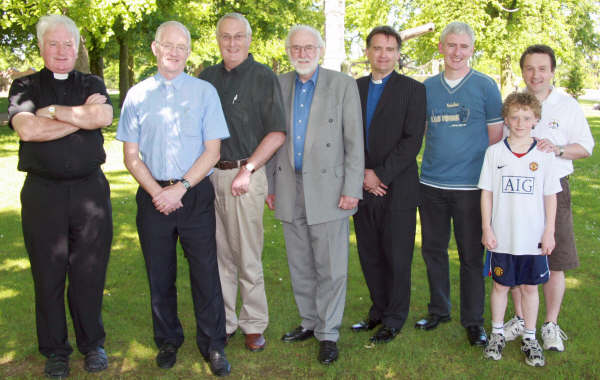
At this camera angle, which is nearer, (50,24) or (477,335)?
(50,24)

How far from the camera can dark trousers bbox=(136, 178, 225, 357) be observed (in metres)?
3.80

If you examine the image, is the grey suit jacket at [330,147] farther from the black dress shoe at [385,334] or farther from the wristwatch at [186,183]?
the black dress shoe at [385,334]

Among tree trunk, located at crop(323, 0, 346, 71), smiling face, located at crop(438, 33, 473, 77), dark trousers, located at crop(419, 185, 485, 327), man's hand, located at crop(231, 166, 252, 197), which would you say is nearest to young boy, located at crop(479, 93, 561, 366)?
dark trousers, located at crop(419, 185, 485, 327)

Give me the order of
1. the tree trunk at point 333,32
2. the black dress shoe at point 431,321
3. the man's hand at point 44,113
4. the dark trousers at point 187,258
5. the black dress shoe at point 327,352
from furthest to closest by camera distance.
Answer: the tree trunk at point 333,32 < the black dress shoe at point 431,321 < the black dress shoe at point 327,352 < the dark trousers at point 187,258 < the man's hand at point 44,113

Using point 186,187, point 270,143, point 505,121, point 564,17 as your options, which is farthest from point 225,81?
point 564,17

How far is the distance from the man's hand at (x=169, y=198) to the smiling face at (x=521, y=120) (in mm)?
2441

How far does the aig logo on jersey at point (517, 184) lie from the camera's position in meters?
3.95

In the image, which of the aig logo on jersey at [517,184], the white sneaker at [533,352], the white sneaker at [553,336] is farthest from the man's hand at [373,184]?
the white sneaker at [553,336]

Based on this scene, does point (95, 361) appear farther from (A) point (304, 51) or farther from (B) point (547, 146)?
(B) point (547, 146)

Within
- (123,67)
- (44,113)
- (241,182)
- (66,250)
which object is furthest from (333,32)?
(123,67)

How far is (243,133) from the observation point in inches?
162

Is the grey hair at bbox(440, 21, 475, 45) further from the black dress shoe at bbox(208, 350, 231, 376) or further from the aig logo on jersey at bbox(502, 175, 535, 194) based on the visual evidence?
the black dress shoe at bbox(208, 350, 231, 376)

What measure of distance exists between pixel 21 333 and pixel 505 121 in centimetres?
438

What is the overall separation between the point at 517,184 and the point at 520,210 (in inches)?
7.7
